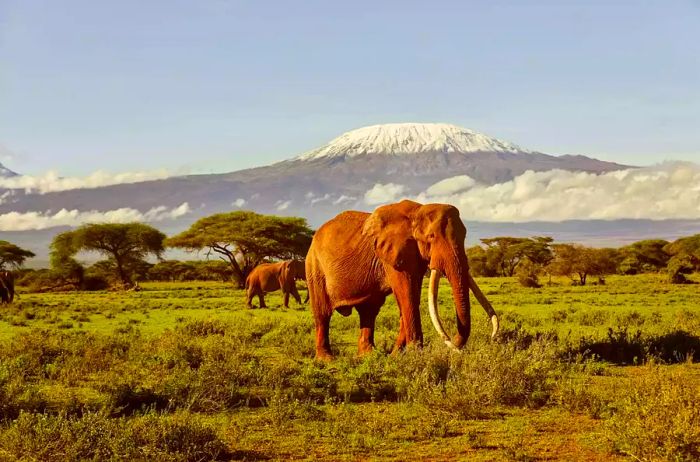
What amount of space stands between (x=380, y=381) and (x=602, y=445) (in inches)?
149

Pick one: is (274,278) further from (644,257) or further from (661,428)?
(644,257)

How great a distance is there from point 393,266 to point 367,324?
1718 millimetres

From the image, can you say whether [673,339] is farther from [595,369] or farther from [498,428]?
[498,428]

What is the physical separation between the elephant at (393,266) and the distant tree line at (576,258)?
39.6 metres

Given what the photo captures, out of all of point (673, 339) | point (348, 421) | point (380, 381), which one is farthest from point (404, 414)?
point (673, 339)

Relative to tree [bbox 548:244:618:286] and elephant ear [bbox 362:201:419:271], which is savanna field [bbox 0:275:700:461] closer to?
elephant ear [bbox 362:201:419:271]

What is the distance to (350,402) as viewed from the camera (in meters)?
9.24

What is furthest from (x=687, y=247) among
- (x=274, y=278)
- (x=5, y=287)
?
(x=5, y=287)

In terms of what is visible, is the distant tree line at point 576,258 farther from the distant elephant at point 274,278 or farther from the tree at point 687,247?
the distant elephant at point 274,278

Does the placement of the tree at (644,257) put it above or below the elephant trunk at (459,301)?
below

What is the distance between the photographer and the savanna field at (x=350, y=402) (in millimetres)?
6633

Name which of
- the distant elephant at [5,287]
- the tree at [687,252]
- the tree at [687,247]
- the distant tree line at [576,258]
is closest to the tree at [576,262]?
the distant tree line at [576,258]

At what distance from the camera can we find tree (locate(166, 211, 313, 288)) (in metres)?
57.0

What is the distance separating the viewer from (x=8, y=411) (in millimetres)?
8266
